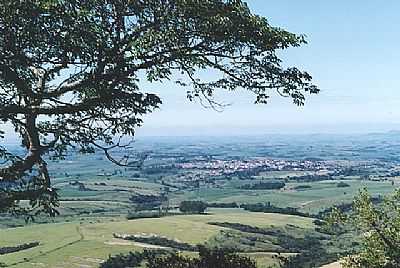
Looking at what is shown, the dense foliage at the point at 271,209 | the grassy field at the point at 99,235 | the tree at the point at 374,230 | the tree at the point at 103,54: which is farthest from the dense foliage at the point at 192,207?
the tree at the point at 103,54

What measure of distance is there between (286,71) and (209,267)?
570 centimetres

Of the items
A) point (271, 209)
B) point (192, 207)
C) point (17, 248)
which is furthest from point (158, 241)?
point (271, 209)

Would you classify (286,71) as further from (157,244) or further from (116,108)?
(157,244)

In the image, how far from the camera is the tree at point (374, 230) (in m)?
23.7

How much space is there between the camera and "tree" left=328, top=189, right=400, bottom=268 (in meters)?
23.7

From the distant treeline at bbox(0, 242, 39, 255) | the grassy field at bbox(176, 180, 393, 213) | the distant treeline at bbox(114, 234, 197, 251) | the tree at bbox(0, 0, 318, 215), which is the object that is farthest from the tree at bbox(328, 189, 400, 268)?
the grassy field at bbox(176, 180, 393, 213)

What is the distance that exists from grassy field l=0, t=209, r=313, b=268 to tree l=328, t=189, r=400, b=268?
153 feet

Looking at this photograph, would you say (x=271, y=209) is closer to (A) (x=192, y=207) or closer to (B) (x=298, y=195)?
(A) (x=192, y=207)

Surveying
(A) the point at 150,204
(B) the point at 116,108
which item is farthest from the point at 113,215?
(B) the point at 116,108

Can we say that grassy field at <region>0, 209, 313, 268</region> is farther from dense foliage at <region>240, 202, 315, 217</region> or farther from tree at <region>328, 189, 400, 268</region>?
tree at <region>328, 189, 400, 268</region>

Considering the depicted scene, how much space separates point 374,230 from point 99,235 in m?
78.9

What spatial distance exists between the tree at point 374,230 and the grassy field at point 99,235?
46.6 meters

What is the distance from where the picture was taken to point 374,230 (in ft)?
82.8

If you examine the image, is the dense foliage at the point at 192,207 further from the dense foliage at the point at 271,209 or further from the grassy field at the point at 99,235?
the dense foliage at the point at 271,209
